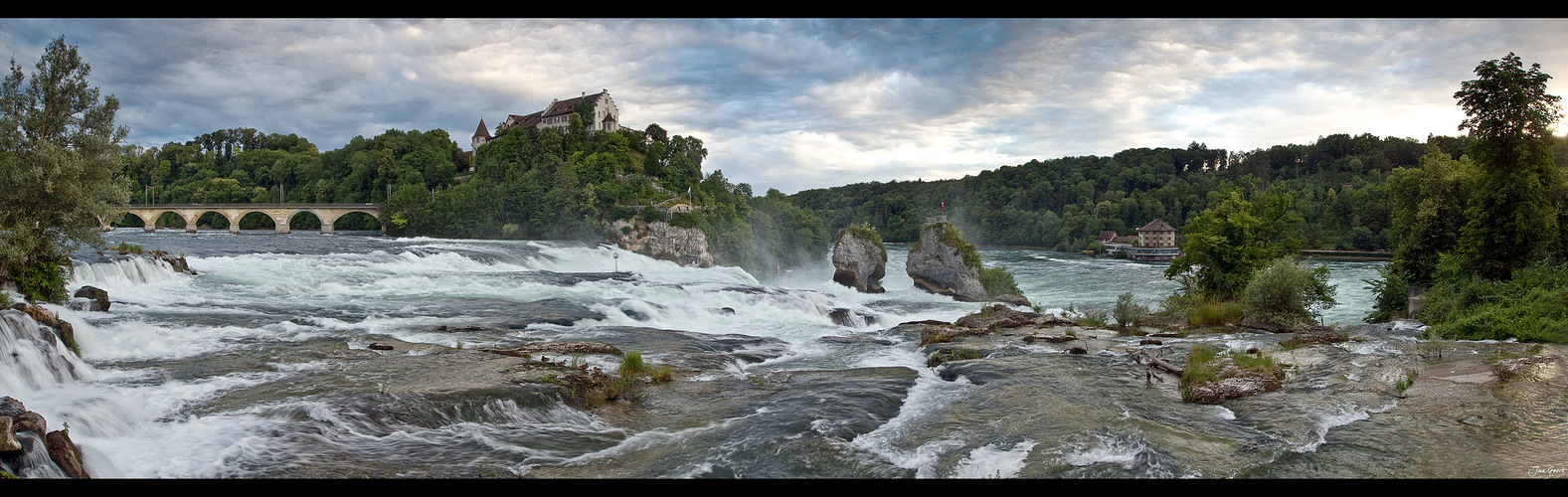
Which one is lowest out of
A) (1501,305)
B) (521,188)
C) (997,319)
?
(997,319)

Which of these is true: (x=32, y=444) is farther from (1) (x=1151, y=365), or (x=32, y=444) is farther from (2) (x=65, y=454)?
(1) (x=1151, y=365)

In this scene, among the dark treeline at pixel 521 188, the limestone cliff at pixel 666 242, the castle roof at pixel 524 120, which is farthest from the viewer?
the castle roof at pixel 524 120

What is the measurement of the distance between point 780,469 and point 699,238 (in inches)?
2069

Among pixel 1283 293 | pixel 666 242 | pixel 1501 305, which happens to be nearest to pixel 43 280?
pixel 1283 293

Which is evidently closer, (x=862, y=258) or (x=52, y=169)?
(x=52, y=169)

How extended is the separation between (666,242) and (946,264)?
25608 mm

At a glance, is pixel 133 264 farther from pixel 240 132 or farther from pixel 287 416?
pixel 240 132

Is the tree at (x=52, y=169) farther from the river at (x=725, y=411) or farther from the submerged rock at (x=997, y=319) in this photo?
the submerged rock at (x=997, y=319)

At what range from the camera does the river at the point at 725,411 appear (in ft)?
28.0

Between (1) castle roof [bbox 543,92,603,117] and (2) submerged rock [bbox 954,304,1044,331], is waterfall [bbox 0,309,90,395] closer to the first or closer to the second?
(2) submerged rock [bbox 954,304,1044,331]

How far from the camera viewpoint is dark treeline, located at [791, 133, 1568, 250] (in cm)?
8806

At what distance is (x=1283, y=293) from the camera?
21.7 m

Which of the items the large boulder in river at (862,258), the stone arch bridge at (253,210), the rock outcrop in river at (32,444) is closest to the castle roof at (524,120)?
the stone arch bridge at (253,210)
